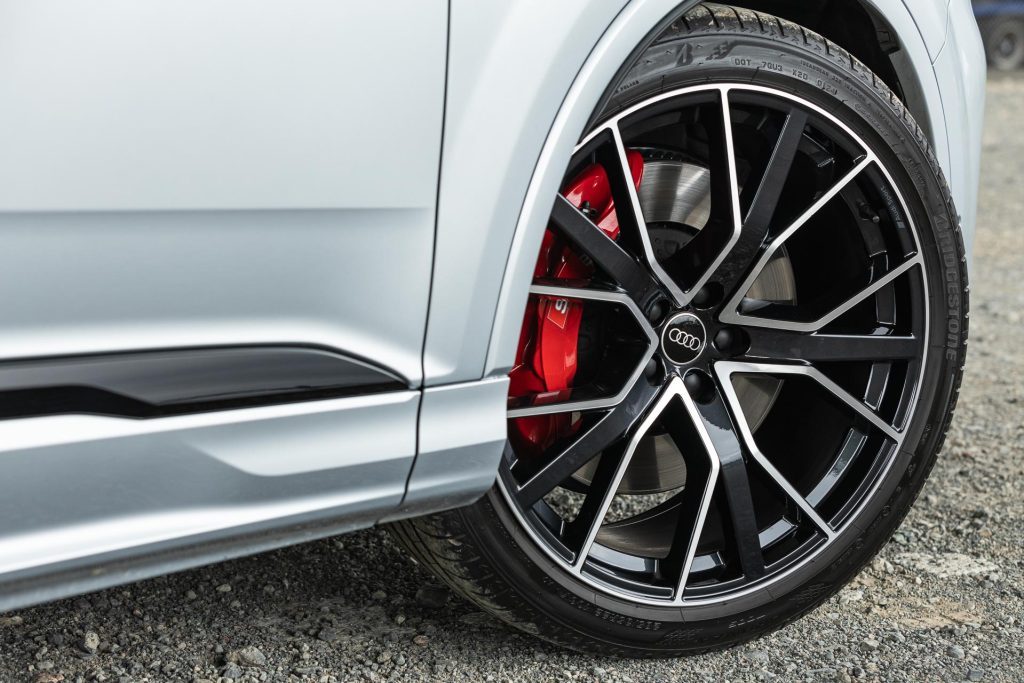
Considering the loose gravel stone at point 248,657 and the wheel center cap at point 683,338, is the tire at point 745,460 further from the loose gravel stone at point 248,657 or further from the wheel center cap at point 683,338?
the loose gravel stone at point 248,657

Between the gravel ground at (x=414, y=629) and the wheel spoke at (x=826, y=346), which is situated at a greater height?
the wheel spoke at (x=826, y=346)

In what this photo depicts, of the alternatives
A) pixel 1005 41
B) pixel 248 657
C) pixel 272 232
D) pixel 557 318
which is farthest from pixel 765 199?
pixel 1005 41

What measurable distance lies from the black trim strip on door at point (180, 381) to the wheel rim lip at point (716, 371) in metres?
0.34

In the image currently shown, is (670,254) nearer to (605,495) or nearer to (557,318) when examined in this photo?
(557,318)

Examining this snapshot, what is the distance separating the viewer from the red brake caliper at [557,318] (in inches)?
67.9

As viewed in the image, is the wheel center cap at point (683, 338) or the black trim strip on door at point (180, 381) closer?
the black trim strip on door at point (180, 381)

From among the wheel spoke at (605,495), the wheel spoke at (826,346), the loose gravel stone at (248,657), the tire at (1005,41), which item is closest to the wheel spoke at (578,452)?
the wheel spoke at (605,495)

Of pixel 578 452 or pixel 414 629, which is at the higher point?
pixel 578 452

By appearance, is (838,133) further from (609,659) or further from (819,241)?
(609,659)

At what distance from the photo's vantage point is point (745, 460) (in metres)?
1.81

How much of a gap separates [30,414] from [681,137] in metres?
1.09

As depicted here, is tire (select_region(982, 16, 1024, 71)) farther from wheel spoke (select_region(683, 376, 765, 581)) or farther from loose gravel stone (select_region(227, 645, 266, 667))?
loose gravel stone (select_region(227, 645, 266, 667))

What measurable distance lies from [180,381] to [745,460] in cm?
91

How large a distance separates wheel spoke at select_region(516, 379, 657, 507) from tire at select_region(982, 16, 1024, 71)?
1156 cm
